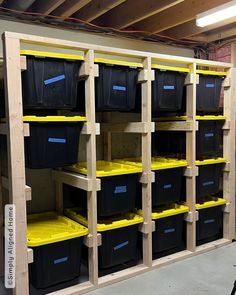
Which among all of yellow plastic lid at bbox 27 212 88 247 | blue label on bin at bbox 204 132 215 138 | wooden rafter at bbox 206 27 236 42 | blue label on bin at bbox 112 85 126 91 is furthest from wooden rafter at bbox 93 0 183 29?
yellow plastic lid at bbox 27 212 88 247

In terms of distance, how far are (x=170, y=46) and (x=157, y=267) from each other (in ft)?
9.49

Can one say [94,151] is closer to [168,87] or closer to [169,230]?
[168,87]

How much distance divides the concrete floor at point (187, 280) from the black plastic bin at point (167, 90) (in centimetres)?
160

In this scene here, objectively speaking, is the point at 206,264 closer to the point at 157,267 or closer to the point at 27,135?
the point at 157,267

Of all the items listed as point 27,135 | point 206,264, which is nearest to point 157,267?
point 206,264

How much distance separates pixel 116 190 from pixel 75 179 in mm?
388

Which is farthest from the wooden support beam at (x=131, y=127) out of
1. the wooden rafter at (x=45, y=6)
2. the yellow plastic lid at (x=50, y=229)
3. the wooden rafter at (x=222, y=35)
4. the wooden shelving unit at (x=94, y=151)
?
the wooden rafter at (x=222, y=35)

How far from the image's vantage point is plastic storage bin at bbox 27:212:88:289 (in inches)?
94.1

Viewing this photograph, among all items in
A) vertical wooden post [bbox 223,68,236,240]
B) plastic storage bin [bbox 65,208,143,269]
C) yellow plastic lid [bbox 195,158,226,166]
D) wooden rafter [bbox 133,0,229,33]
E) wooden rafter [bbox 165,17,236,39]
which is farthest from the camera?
wooden rafter [bbox 165,17,236,39]

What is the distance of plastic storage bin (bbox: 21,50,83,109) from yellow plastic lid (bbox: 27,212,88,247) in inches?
41.4

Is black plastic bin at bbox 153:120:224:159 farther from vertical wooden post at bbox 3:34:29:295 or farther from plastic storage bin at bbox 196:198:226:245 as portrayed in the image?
vertical wooden post at bbox 3:34:29:295

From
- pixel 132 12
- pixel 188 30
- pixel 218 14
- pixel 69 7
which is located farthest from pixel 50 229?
pixel 188 30

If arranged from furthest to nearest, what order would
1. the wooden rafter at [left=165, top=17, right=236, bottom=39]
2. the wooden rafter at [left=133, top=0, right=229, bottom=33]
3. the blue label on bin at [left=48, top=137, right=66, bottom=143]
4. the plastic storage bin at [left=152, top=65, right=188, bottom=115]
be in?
the wooden rafter at [left=165, top=17, right=236, bottom=39]
the wooden rafter at [left=133, top=0, right=229, bottom=33]
the plastic storage bin at [left=152, top=65, right=188, bottom=115]
the blue label on bin at [left=48, top=137, right=66, bottom=143]

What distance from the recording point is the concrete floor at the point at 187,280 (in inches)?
100
